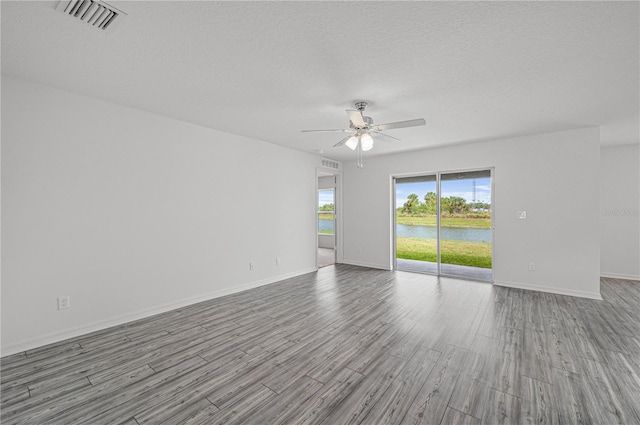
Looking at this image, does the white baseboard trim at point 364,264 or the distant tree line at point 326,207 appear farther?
the distant tree line at point 326,207

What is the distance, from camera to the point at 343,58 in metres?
2.22

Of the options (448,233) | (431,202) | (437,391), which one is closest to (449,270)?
(448,233)

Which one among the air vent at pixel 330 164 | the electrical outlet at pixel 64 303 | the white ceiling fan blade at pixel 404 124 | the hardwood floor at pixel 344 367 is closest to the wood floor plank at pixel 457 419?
the hardwood floor at pixel 344 367

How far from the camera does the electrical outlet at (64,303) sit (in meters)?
2.77

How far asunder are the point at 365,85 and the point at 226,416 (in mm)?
3061

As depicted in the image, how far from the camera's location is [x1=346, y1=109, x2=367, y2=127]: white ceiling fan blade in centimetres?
285

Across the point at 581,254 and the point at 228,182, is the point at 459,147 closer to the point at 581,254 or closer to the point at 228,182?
the point at 581,254

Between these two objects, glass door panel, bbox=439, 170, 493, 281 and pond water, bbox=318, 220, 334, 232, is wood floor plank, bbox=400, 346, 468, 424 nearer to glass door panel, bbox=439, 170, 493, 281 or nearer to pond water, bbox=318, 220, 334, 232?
glass door panel, bbox=439, 170, 493, 281

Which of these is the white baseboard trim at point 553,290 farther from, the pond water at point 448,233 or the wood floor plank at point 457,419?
the wood floor plank at point 457,419

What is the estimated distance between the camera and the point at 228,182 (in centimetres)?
438

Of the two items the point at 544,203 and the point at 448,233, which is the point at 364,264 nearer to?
the point at 448,233

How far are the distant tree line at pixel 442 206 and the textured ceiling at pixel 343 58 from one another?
6.54 ft

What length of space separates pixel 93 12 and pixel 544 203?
612cm

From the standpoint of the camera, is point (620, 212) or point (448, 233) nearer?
point (620, 212)
